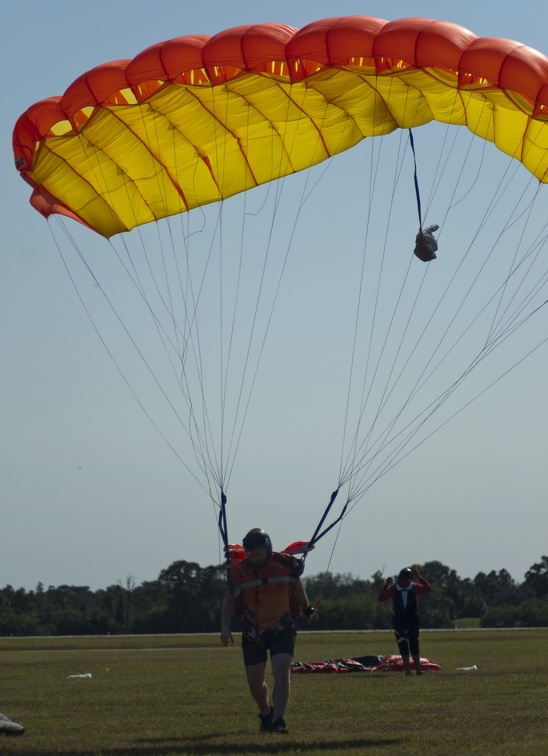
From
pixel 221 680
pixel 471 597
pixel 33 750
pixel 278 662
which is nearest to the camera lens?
pixel 33 750

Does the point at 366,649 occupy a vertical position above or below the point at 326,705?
above

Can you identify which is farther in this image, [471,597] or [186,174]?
[471,597]

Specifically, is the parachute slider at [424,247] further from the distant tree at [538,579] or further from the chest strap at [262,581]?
the distant tree at [538,579]

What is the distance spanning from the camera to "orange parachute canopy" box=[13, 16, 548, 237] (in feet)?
37.9

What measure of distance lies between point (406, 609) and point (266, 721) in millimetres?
6913

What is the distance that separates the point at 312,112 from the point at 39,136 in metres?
3.00

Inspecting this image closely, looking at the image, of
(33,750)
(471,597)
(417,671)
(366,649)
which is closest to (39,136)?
(33,750)

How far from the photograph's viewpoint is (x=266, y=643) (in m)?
10.2

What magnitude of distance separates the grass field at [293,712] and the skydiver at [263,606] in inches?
19.3

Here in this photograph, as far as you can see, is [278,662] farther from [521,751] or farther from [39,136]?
[39,136]

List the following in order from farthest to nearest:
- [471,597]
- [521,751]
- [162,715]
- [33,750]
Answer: [471,597]
[162,715]
[33,750]
[521,751]

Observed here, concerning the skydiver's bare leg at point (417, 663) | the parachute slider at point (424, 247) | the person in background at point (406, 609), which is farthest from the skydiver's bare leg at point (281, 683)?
the skydiver's bare leg at point (417, 663)

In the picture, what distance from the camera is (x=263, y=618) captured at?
10.2 m

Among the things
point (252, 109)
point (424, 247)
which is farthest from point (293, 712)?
point (252, 109)
